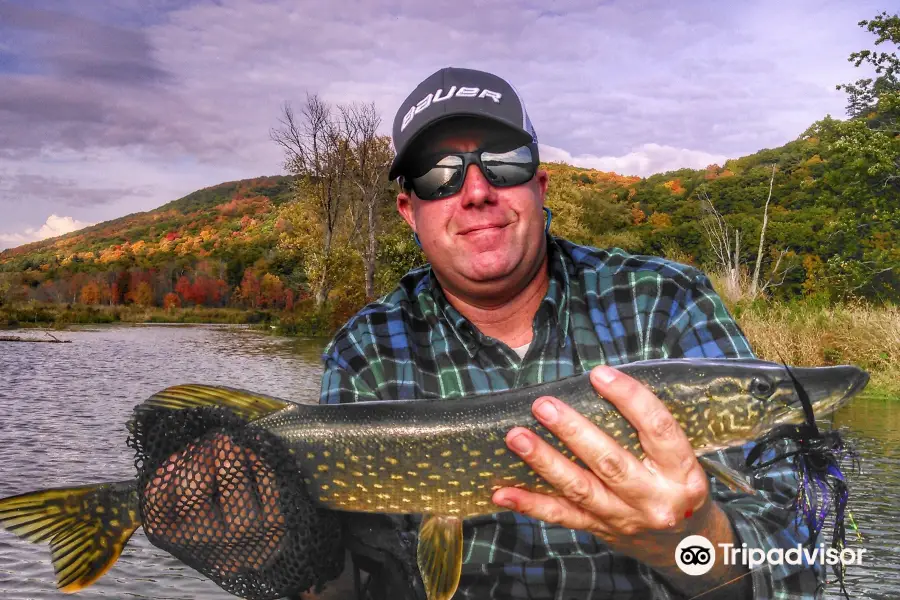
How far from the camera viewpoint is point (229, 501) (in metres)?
2.42

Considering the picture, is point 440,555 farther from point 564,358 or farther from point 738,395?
point 738,395

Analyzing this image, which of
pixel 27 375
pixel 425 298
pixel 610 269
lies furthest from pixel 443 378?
pixel 27 375

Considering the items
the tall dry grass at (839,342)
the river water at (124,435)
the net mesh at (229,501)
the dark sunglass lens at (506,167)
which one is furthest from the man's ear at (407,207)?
the tall dry grass at (839,342)

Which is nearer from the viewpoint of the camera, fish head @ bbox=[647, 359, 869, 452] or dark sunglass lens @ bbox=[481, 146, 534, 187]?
fish head @ bbox=[647, 359, 869, 452]

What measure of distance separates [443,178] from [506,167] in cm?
27

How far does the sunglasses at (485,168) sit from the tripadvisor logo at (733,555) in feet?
5.16

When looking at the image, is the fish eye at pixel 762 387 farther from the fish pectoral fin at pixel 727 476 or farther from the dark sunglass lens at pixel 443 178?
the dark sunglass lens at pixel 443 178

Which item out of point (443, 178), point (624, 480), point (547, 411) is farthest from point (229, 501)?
point (443, 178)

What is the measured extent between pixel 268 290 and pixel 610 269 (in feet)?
173

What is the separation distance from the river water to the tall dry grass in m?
0.82

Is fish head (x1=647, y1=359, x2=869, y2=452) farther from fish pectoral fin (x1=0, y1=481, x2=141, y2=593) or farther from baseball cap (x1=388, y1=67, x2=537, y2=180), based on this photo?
fish pectoral fin (x1=0, y1=481, x2=141, y2=593)

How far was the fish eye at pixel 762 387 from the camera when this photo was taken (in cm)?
220

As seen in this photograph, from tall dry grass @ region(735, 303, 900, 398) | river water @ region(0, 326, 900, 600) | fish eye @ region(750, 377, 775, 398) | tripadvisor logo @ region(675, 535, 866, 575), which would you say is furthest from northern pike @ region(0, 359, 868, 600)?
tall dry grass @ region(735, 303, 900, 398)

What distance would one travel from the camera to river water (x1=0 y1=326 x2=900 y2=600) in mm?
5312
